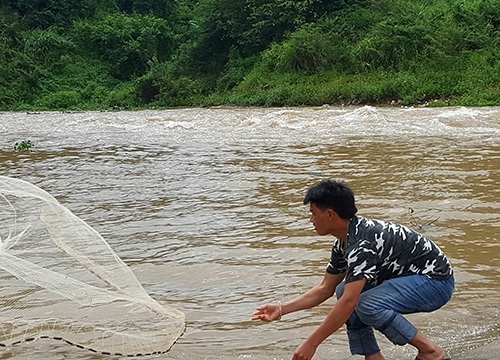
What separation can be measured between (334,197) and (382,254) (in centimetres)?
38

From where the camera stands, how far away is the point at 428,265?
3367 millimetres

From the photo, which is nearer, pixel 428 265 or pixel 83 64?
pixel 428 265

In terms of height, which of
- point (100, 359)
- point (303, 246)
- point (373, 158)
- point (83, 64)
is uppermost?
point (100, 359)

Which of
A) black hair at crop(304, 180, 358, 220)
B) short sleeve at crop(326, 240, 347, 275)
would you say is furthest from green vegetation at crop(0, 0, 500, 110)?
black hair at crop(304, 180, 358, 220)

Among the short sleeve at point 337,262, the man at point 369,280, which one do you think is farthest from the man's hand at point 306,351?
the short sleeve at point 337,262

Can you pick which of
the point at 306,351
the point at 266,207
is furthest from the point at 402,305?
the point at 266,207

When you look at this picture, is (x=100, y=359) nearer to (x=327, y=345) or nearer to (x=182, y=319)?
(x=182, y=319)

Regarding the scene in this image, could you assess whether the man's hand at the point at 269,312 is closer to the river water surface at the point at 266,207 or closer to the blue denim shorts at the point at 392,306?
the blue denim shorts at the point at 392,306

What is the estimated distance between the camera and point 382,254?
10.5ft

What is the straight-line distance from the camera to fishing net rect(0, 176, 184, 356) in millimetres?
3553

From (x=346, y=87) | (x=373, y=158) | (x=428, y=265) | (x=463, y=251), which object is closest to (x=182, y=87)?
(x=346, y=87)

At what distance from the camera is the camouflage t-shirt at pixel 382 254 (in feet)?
10.1

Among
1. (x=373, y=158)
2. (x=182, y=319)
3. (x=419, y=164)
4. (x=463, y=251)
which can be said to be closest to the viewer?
(x=182, y=319)

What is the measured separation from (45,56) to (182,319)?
3746 cm
